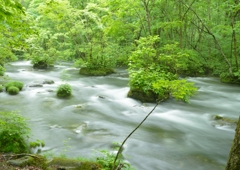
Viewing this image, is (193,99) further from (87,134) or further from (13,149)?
(13,149)

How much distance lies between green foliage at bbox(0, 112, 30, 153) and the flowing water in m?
0.96

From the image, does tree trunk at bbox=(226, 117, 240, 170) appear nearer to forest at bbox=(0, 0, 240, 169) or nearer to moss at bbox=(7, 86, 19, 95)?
forest at bbox=(0, 0, 240, 169)

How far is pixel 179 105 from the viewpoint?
10.4m

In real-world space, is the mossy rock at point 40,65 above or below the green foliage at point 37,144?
above

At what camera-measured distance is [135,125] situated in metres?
7.88

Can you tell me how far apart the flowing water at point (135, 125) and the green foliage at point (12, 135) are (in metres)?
0.96

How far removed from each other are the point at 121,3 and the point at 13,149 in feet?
39.2

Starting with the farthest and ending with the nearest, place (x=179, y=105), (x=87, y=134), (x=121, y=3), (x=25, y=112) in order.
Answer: (x=121, y=3) < (x=179, y=105) < (x=25, y=112) < (x=87, y=134)

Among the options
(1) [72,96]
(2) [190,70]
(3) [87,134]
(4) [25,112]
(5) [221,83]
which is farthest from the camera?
(2) [190,70]

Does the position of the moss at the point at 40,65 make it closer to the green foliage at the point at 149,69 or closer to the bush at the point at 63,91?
the bush at the point at 63,91

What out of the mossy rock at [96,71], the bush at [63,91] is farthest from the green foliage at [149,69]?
the mossy rock at [96,71]

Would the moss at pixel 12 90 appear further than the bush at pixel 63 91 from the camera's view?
Yes

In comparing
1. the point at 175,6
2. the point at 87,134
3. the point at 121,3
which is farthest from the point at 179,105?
the point at 175,6

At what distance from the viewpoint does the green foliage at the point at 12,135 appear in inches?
180
